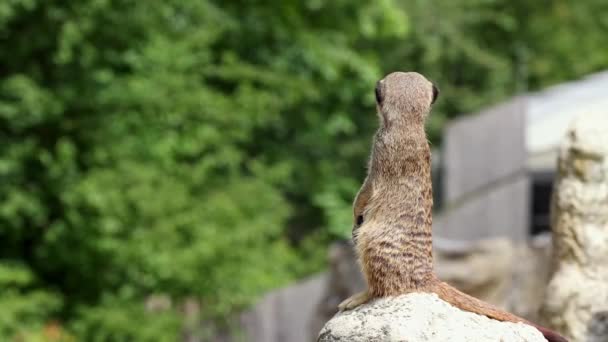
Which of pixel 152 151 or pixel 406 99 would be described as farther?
pixel 152 151

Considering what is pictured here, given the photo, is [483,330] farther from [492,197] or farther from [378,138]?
[492,197]

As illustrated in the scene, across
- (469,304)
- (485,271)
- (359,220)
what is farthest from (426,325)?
(485,271)

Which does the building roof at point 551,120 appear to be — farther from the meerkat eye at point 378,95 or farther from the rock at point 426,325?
the rock at point 426,325

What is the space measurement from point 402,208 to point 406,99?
1.07ft

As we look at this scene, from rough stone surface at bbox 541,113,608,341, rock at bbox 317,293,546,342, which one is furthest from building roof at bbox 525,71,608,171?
rock at bbox 317,293,546,342

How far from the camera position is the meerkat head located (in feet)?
11.3

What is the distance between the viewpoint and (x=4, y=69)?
1030 centimetres

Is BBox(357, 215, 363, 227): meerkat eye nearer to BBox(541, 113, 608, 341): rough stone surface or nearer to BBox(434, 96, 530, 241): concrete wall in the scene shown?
BBox(541, 113, 608, 341): rough stone surface

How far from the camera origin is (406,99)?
11.3 feet

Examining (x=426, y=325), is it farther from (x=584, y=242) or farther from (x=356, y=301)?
(x=584, y=242)

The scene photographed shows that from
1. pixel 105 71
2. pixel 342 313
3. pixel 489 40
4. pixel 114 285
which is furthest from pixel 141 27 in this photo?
pixel 489 40

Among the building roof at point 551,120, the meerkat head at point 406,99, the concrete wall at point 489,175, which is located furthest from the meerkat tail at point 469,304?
the concrete wall at point 489,175

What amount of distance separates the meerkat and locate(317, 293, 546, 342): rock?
1.4 inches

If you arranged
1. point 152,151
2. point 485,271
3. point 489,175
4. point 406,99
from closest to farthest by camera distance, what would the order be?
1. point 406,99
2. point 485,271
3. point 152,151
4. point 489,175
